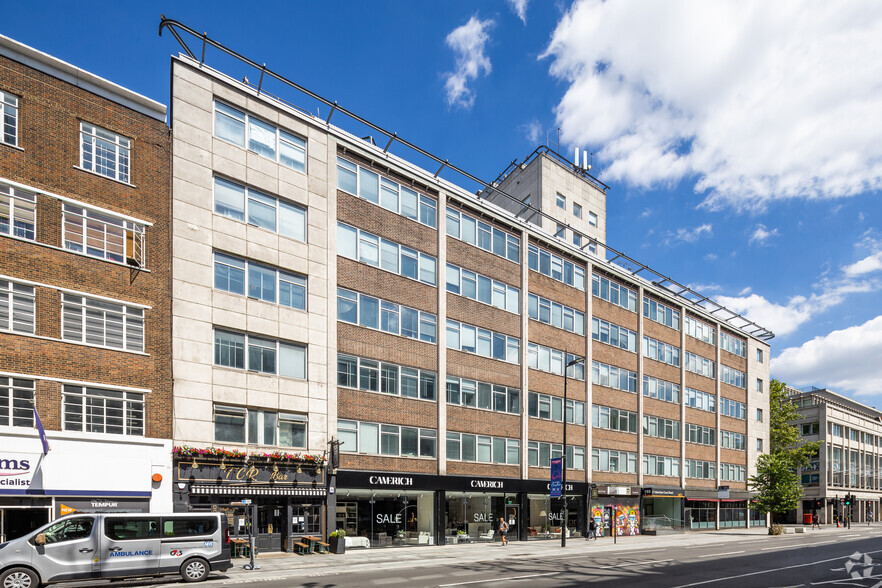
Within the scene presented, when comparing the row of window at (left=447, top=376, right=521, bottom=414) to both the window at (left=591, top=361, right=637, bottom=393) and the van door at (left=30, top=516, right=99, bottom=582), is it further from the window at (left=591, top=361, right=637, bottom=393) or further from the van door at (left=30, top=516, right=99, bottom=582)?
the van door at (left=30, top=516, right=99, bottom=582)

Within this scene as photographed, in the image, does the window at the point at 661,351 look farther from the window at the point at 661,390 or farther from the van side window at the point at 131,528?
the van side window at the point at 131,528

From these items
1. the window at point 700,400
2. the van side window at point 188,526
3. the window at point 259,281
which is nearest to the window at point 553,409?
the window at point 700,400

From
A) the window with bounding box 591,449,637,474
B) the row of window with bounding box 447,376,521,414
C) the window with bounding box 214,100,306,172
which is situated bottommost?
the window with bounding box 591,449,637,474

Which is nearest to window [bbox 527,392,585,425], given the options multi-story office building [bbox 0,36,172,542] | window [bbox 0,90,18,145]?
multi-story office building [bbox 0,36,172,542]

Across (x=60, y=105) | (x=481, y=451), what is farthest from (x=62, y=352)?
(x=481, y=451)

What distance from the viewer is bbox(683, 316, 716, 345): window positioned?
61.9 m

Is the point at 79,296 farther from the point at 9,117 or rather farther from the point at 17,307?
the point at 9,117

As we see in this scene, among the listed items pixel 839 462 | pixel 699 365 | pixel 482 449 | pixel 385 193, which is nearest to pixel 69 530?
pixel 385 193

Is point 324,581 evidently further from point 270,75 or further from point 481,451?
point 270,75

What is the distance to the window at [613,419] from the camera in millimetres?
48875

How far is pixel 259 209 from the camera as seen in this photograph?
31453 mm

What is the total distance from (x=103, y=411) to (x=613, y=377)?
37135 millimetres

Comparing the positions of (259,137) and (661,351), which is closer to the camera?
(259,137)

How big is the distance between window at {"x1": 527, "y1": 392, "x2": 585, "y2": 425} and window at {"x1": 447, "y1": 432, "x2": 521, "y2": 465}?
9.38 feet
